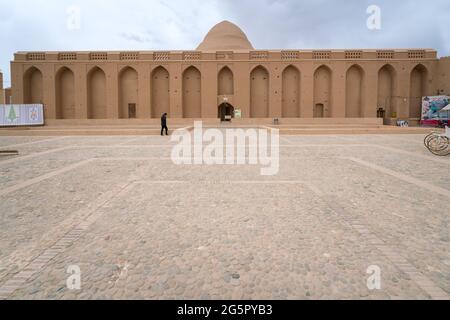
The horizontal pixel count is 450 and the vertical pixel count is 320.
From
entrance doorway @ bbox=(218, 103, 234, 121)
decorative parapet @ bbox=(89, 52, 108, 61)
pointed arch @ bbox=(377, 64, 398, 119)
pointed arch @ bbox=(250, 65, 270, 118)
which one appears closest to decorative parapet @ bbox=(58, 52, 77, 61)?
decorative parapet @ bbox=(89, 52, 108, 61)

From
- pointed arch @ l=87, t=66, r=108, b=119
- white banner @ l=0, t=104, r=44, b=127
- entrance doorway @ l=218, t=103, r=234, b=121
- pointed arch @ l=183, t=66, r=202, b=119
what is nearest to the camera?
white banner @ l=0, t=104, r=44, b=127

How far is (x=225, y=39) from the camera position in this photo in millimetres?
36125

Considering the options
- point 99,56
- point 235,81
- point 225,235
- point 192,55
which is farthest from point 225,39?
point 225,235

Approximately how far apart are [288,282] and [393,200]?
299 centimetres

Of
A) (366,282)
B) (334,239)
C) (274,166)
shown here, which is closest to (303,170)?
(274,166)

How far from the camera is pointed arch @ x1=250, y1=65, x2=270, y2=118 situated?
30438mm

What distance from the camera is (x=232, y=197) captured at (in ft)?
15.6

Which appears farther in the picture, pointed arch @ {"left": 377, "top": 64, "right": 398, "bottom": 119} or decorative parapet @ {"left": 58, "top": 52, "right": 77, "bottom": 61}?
pointed arch @ {"left": 377, "top": 64, "right": 398, "bottom": 119}

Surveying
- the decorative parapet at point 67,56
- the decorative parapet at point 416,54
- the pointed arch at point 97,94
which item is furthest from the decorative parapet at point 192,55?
the decorative parapet at point 416,54

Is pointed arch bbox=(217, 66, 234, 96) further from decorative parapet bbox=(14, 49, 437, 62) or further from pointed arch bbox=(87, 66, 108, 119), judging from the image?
pointed arch bbox=(87, 66, 108, 119)

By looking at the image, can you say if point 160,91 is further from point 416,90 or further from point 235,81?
point 416,90

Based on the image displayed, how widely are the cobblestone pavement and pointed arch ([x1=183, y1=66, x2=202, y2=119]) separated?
83.0ft

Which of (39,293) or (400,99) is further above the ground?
(400,99)

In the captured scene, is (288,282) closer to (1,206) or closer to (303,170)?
(1,206)
